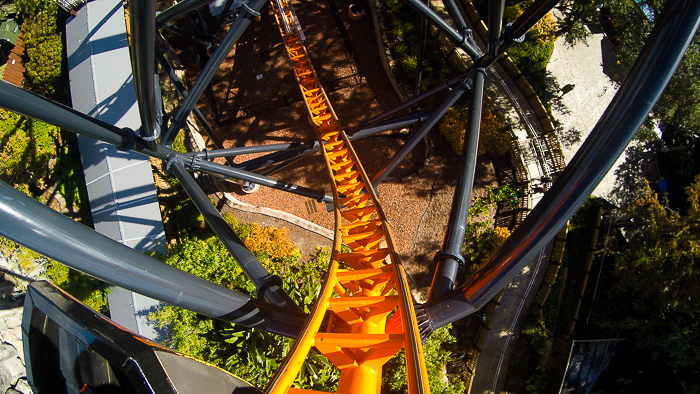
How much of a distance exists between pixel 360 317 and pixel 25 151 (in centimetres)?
1512

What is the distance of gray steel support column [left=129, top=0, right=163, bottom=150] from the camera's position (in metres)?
4.27

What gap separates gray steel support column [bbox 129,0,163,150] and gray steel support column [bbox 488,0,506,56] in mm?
5905

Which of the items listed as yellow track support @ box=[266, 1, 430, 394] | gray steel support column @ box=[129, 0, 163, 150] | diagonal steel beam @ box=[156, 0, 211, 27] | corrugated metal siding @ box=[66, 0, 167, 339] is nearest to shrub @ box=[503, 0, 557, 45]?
yellow track support @ box=[266, 1, 430, 394]

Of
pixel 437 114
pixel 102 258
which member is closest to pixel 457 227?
pixel 437 114

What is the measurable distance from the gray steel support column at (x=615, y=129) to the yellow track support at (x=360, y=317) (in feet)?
5.60

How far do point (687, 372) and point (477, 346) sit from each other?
6613mm

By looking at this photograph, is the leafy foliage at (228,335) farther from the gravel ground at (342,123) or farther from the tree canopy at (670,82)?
the tree canopy at (670,82)

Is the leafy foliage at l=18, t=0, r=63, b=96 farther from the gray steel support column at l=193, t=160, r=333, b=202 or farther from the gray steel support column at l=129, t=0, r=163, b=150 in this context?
the gray steel support column at l=129, t=0, r=163, b=150

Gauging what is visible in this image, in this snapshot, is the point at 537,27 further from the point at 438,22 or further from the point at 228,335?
the point at 228,335

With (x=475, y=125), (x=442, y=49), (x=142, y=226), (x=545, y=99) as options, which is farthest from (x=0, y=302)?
(x=545, y=99)

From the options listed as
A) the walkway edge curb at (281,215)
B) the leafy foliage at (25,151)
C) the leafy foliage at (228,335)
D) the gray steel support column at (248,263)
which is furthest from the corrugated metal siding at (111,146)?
the gray steel support column at (248,263)

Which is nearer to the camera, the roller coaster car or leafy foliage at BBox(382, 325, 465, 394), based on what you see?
the roller coaster car

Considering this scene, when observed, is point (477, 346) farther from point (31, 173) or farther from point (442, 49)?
point (31, 173)

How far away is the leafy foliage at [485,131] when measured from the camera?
14.0 meters
